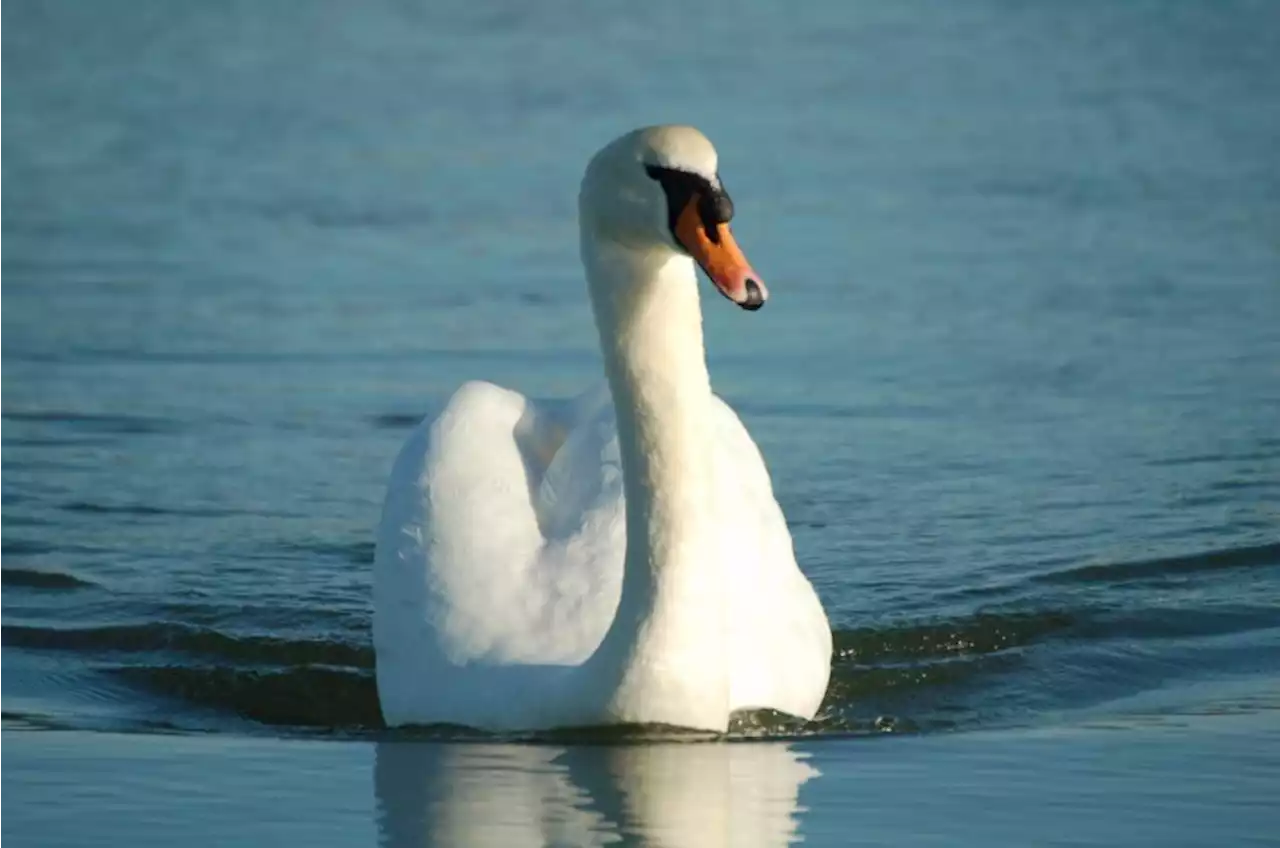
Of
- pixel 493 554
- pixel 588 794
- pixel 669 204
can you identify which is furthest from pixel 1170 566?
pixel 588 794

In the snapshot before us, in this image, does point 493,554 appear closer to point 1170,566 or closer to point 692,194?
point 692,194

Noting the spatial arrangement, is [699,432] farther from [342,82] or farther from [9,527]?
[342,82]

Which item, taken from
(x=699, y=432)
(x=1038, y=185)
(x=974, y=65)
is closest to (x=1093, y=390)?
(x=1038, y=185)

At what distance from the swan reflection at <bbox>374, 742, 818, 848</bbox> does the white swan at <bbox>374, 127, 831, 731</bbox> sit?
0.19 meters

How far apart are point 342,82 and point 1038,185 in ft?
20.3

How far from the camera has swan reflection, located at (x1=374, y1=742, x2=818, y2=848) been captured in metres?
7.13

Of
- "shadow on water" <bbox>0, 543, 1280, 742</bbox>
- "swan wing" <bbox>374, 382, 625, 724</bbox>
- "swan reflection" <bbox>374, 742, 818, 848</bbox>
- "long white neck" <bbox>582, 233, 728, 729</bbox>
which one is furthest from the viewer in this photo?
"shadow on water" <bbox>0, 543, 1280, 742</bbox>

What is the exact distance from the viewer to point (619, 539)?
904 cm

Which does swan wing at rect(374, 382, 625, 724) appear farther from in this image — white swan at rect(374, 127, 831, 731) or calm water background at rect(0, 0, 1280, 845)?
calm water background at rect(0, 0, 1280, 845)

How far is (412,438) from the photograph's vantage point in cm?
982

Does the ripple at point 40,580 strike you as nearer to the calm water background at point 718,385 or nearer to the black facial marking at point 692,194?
the calm water background at point 718,385

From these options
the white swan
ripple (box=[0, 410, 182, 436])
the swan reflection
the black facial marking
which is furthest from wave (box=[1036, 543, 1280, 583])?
ripple (box=[0, 410, 182, 436])

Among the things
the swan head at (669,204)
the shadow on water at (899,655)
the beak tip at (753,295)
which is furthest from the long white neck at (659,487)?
the beak tip at (753,295)

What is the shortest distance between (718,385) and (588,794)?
617 cm
